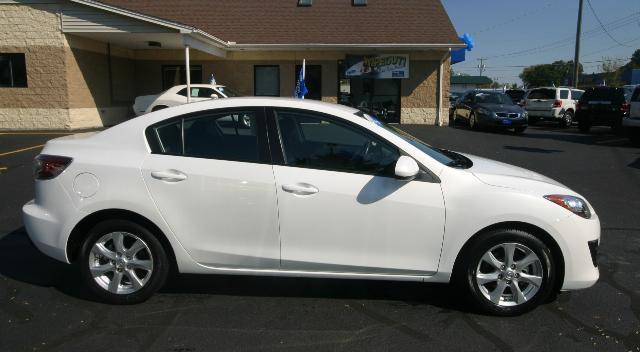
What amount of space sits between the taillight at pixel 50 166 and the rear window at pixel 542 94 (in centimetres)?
2228

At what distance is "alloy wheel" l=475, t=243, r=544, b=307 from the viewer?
4008mm

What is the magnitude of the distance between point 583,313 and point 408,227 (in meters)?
1.55

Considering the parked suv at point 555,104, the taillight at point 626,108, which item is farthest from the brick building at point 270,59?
the taillight at point 626,108

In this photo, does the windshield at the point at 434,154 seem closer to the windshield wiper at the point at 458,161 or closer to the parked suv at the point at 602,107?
the windshield wiper at the point at 458,161

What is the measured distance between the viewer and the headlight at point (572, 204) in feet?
13.2

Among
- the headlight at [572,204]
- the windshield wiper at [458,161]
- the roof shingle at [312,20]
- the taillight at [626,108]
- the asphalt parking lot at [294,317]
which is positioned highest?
the roof shingle at [312,20]

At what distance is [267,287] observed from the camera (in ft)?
15.4

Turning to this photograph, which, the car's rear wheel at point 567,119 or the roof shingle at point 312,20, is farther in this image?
the car's rear wheel at point 567,119

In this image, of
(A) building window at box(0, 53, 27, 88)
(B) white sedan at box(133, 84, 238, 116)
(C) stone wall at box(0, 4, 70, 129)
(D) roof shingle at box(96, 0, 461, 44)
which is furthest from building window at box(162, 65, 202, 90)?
(A) building window at box(0, 53, 27, 88)

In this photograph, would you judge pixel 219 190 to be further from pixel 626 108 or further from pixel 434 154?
pixel 626 108

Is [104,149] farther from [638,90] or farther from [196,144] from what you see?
[638,90]

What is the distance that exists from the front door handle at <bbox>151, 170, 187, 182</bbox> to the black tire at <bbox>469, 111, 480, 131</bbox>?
57.0 ft

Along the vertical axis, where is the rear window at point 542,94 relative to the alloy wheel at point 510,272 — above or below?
above

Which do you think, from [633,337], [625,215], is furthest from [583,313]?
[625,215]
